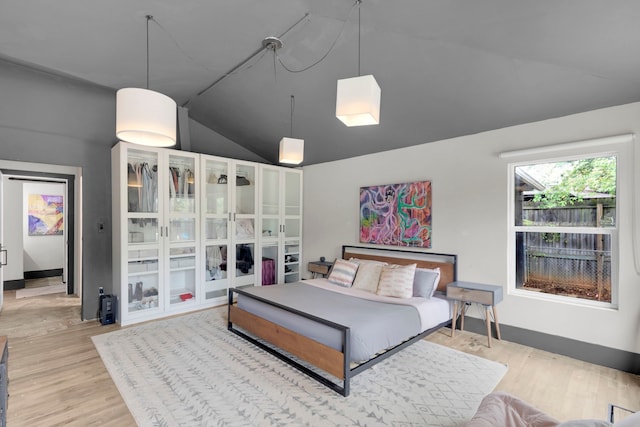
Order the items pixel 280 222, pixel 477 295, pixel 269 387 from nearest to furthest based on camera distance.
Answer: pixel 269 387, pixel 477 295, pixel 280 222

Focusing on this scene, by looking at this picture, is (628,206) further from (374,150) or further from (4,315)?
(4,315)

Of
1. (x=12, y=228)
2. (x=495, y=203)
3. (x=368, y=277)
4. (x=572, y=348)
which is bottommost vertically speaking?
(x=572, y=348)

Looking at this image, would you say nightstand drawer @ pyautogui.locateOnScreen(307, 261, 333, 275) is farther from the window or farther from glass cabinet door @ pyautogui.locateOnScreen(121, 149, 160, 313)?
the window

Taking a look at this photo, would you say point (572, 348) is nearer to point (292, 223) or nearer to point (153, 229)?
point (292, 223)

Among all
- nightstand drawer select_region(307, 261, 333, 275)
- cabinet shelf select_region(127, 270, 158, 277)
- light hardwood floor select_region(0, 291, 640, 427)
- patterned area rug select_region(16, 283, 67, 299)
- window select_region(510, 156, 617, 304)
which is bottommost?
patterned area rug select_region(16, 283, 67, 299)

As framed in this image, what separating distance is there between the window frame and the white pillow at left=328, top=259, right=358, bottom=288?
1869mm

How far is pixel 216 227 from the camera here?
16.1 feet

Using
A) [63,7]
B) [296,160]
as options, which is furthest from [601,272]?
[63,7]

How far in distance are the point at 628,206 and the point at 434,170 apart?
189 cm

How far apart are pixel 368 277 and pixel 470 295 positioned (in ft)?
3.94

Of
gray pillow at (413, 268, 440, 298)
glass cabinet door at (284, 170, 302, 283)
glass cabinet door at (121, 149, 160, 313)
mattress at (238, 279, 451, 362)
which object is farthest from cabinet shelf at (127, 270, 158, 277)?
gray pillow at (413, 268, 440, 298)

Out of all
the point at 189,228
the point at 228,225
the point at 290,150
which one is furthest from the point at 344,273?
the point at 189,228

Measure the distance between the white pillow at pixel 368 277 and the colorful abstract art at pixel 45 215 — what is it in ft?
22.8

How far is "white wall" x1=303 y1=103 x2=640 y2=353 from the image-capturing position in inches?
110
